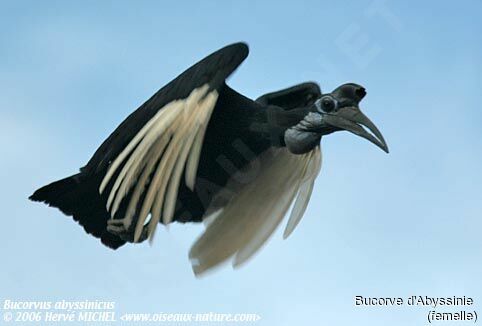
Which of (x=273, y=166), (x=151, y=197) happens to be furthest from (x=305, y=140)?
(x=151, y=197)

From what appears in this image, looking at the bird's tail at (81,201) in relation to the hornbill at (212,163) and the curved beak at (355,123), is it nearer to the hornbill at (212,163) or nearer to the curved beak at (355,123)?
the hornbill at (212,163)

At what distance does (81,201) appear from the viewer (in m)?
7.80

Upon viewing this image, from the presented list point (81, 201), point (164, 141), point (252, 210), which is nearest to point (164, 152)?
point (164, 141)

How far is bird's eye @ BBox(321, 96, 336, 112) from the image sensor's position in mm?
7613

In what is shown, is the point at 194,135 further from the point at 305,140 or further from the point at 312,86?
the point at 312,86

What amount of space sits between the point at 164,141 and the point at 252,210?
1746 mm

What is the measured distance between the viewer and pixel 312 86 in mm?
8344

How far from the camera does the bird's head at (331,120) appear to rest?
743cm

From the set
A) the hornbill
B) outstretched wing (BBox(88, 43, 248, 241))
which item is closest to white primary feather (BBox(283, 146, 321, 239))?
the hornbill

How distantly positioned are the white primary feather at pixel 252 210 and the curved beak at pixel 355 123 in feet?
1.82

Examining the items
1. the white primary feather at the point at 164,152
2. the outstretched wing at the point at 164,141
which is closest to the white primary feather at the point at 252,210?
the outstretched wing at the point at 164,141

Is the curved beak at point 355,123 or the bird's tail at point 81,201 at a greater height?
the curved beak at point 355,123

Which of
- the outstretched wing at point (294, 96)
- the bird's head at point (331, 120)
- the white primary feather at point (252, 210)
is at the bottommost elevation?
the white primary feather at point (252, 210)

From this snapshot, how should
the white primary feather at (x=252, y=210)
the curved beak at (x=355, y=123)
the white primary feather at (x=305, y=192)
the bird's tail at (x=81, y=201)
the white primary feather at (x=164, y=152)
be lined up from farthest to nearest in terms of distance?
1. the white primary feather at (x=305, y=192)
2. the white primary feather at (x=252, y=210)
3. the bird's tail at (x=81, y=201)
4. the curved beak at (x=355, y=123)
5. the white primary feather at (x=164, y=152)
